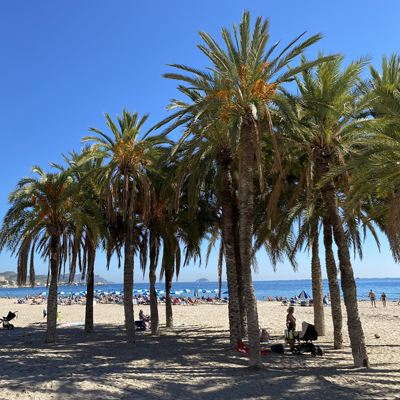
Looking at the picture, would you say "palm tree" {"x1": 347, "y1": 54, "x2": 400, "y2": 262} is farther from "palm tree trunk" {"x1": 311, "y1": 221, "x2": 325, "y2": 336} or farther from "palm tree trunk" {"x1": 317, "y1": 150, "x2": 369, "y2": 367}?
"palm tree trunk" {"x1": 311, "y1": 221, "x2": 325, "y2": 336}

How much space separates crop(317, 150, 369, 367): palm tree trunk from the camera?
10.1 meters

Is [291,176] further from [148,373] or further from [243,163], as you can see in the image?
[148,373]

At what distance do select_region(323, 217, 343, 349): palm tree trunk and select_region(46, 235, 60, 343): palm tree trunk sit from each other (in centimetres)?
1076

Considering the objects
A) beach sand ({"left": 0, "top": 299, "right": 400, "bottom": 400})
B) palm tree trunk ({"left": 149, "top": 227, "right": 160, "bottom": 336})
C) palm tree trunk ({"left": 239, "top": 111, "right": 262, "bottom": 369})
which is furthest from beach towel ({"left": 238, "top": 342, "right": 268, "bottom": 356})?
palm tree trunk ({"left": 149, "top": 227, "right": 160, "bottom": 336})

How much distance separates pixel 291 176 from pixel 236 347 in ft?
23.7

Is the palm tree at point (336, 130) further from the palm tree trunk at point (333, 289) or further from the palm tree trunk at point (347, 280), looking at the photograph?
the palm tree trunk at point (333, 289)

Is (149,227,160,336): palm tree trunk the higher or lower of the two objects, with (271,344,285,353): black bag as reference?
higher

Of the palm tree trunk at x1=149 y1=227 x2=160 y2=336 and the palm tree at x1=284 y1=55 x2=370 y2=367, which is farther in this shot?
the palm tree trunk at x1=149 y1=227 x2=160 y2=336

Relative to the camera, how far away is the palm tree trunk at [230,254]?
1307 cm

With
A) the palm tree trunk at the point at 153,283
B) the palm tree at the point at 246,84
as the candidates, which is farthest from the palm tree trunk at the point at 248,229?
the palm tree trunk at the point at 153,283

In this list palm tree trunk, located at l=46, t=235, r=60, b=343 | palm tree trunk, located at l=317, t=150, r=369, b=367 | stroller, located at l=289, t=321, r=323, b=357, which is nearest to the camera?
palm tree trunk, located at l=317, t=150, r=369, b=367

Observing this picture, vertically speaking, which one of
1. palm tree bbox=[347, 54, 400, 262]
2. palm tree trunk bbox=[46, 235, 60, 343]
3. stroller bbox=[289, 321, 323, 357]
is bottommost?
stroller bbox=[289, 321, 323, 357]

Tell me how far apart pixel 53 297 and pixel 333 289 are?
1091cm

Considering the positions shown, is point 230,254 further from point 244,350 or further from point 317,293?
point 317,293
